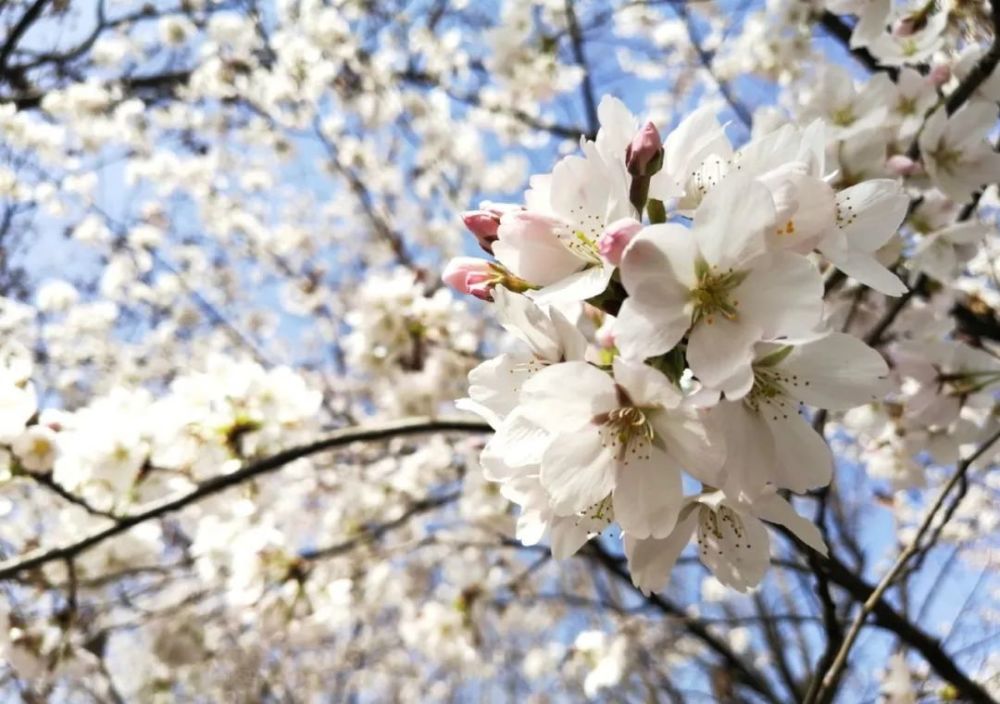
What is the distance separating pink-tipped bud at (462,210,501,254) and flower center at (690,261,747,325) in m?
0.25

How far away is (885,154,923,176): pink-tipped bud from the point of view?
4.66 ft

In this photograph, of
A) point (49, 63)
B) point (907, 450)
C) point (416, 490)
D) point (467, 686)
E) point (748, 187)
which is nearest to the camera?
point (748, 187)

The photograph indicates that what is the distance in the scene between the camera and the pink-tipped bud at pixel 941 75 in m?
1.66

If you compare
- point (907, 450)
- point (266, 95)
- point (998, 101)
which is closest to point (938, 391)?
point (907, 450)

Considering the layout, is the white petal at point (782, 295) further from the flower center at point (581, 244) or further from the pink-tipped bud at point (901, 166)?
the pink-tipped bud at point (901, 166)

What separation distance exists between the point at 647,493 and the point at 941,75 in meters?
1.40

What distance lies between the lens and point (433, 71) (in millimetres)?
5793

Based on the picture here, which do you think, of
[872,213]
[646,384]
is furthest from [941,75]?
[646,384]

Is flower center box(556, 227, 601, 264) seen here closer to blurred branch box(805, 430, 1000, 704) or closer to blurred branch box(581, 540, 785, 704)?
blurred branch box(805, 430, 1000, 704)

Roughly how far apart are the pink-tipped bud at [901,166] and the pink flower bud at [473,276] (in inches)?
37.3

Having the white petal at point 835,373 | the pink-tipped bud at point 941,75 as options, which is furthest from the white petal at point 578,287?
the pink-tipped bud at point 941,75

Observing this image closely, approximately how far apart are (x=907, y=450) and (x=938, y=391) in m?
0.27

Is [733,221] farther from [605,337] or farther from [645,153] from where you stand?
[605,337]

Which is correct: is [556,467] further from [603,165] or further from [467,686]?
[467,686]
